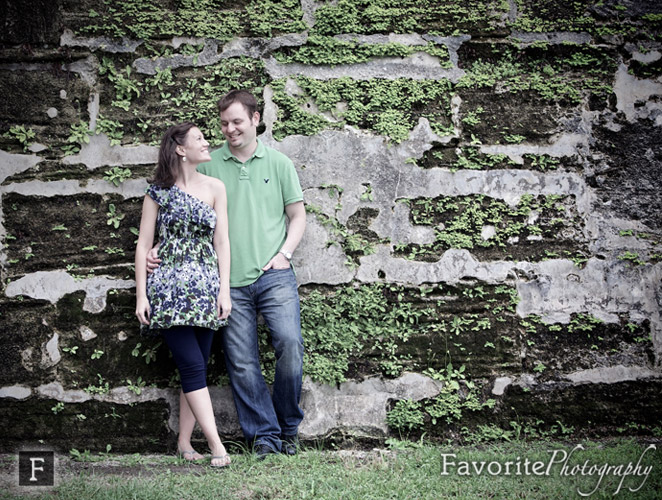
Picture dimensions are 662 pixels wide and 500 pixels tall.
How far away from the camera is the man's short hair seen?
10.7ft

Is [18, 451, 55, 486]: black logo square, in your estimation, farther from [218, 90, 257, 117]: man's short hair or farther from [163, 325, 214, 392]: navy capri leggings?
[218, 90, 257, 117]: man's short hair

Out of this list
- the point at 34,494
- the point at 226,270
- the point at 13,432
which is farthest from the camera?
the point at 13,432

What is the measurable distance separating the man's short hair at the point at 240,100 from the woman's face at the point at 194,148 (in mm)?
235

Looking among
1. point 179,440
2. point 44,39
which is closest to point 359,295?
point 179,440

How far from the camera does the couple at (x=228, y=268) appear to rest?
3.06 m

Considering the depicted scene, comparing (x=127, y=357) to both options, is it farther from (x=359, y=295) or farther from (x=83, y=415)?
(x=359, y=295)

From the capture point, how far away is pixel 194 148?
3.15 metres

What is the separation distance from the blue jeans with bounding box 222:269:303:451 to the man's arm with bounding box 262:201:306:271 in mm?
46

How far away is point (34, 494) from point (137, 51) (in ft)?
8.82

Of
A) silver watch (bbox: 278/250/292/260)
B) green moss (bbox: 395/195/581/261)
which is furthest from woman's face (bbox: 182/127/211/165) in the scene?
green moss (bbox: 395/195/581/261)

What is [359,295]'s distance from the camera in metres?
3.56

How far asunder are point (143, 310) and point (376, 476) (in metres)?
1.55

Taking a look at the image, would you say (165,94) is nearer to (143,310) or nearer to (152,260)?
(152,260)

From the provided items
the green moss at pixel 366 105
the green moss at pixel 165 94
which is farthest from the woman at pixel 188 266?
the green moss at pixel 366 105
